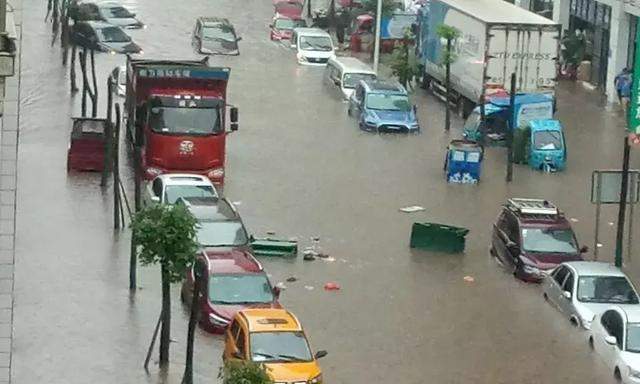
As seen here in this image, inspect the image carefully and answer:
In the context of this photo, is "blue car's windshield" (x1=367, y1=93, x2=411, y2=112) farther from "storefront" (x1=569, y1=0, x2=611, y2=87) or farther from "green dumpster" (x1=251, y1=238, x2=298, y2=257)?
"green dumpster" (x1=251, y1=238, x2=298, y2=257)

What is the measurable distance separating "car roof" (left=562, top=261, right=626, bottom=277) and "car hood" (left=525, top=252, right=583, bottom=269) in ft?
4.83

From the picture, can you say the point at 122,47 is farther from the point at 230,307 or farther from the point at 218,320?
the point at 218,320

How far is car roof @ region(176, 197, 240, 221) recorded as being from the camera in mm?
33906

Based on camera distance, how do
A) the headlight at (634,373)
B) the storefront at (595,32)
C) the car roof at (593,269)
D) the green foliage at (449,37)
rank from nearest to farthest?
the headlight at (634,373)
the car roof at (593,269)
the green foliage at (449,37)
the storefront at (595,32)

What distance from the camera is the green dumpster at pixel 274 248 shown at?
3450 cm

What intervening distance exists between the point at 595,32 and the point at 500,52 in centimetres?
1315

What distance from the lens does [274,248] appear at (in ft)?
114

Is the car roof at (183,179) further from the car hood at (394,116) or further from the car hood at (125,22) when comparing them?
the car hood at (125,22)

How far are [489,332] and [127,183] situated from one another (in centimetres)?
1330

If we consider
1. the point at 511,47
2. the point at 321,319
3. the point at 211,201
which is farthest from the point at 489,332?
the point at 511,47

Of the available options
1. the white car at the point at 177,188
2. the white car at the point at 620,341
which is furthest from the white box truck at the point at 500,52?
the white car at the point at 620,341

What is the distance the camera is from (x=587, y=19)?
63.5 metres

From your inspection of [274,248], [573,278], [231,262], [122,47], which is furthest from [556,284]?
[122,47]

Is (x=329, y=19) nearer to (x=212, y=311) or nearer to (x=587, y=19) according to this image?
(x=587, y=19)
